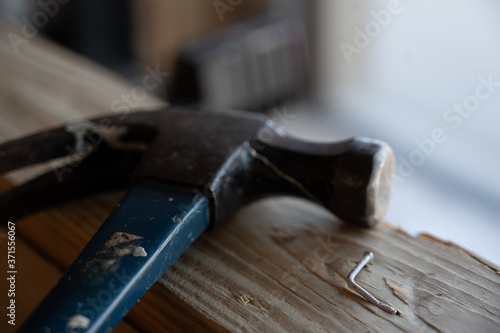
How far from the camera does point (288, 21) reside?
7.63 feet

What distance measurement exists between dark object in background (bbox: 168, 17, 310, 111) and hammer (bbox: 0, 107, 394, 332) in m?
1.33

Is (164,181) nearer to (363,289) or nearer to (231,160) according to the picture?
(231,160)

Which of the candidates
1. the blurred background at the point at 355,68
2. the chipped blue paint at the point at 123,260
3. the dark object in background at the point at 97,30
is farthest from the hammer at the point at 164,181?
the dark object in background at the point at 97,30

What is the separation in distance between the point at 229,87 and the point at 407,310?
1722 mm

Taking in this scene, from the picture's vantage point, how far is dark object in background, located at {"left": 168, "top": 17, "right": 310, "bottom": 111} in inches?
83.2

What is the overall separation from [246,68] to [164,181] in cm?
161

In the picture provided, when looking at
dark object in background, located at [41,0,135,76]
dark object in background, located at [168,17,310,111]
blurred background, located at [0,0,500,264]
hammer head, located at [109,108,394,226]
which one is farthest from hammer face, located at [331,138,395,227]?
dark object in background, located at [41,0,135,76]

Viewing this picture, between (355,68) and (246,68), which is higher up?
(355,68)

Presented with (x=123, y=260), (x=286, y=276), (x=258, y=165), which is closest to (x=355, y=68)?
(x=258, y=165)

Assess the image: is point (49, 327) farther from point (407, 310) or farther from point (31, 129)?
point (31, 129)

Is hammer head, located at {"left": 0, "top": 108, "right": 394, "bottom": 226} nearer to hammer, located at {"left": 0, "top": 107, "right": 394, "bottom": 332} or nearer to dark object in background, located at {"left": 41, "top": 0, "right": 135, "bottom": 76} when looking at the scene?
hammer, located at {"left": 0, "top": 107, "right": 394, "bottom": 332}

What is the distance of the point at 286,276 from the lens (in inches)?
24.7

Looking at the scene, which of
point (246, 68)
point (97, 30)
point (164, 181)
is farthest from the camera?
point (97, 30)

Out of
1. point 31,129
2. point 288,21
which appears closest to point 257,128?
point 31,129
